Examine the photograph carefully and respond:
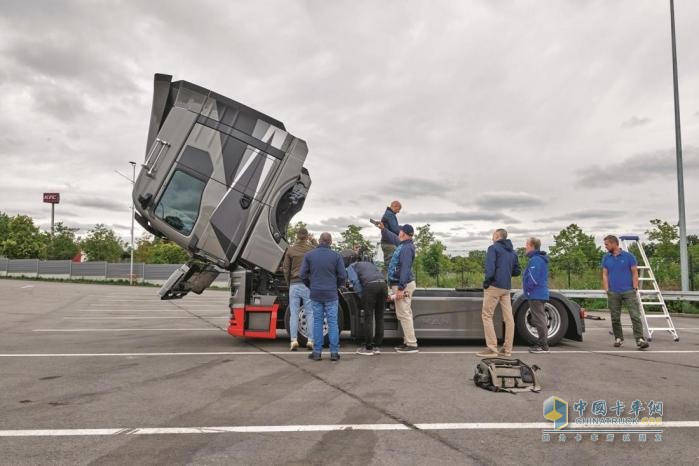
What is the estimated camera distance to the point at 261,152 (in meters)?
7.56

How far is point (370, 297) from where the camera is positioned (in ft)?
23.6

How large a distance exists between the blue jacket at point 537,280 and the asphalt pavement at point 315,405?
0.90m

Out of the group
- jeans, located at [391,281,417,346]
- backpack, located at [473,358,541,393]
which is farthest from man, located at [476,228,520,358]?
backpack, located at [473,358,541,393]

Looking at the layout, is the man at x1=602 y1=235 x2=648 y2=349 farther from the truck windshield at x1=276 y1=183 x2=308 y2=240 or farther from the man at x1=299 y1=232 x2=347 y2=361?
the truck windshield at x1=276 y1=183 x2=308 y2=240

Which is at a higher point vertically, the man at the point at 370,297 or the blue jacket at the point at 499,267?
the blue jacket at the point at 499,267

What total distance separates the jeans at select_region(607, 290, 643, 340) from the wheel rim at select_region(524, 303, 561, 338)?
870 millimetres

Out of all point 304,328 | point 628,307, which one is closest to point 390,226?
point 304,328

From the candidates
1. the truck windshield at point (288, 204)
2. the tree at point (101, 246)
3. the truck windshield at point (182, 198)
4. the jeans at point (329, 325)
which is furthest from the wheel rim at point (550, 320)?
the tree at point (101, 246)

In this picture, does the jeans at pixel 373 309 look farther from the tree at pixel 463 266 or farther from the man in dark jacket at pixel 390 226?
the tree at pixel 463 266

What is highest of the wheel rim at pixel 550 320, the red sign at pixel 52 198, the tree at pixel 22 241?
the red sign at pixel 52 198

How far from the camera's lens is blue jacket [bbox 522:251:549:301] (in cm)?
727

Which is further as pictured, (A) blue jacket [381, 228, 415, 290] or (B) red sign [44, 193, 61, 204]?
(B) red sign [44, 193, 61, 204]

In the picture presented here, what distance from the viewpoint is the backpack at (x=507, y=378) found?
4926mm

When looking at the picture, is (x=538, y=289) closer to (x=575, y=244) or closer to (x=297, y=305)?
(x=297, y=305)
